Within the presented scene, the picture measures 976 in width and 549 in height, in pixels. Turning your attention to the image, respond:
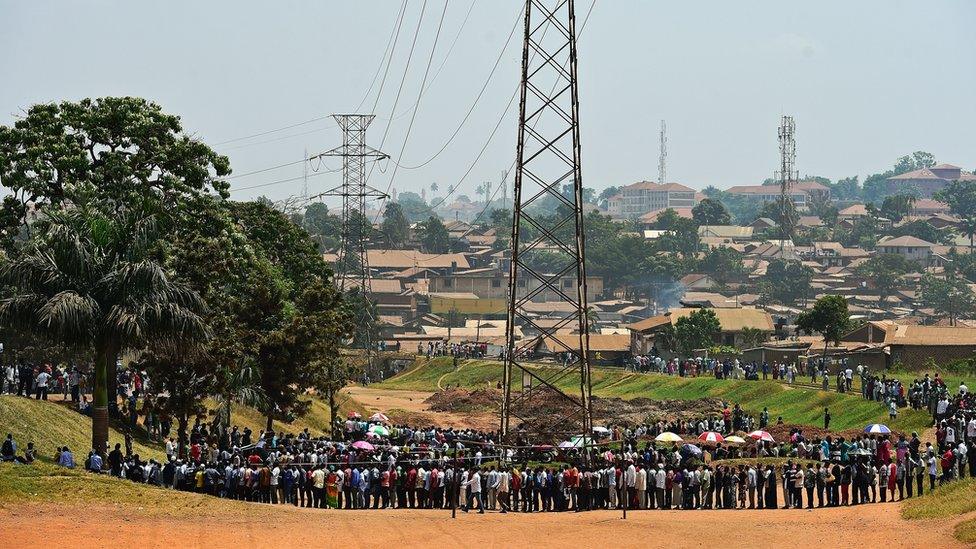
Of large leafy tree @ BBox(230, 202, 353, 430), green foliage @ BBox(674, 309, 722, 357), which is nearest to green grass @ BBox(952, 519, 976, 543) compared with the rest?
large leafy tree @ BBox(230, 202, 353, 430)

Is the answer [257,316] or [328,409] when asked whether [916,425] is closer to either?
[257,316]

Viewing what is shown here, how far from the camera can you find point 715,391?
78.1m

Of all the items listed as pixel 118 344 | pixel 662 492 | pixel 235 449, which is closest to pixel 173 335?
pixel 118 344

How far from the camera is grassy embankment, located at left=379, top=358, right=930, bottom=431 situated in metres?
61.2

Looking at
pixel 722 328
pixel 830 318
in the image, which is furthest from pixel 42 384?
pixel 722 328

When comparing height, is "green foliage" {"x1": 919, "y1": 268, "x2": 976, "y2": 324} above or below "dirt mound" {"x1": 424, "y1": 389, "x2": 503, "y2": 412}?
above

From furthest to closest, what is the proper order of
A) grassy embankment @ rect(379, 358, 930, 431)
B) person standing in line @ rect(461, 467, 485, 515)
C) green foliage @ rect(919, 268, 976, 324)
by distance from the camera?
1. green foliage @ rect(919, 268, 976, 324)
2. grassy embankment @ rect(379, 358, 930, 431)
3. person standing in line @ rect(461, 467, 485, 515)

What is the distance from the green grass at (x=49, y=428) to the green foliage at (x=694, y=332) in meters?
55.3

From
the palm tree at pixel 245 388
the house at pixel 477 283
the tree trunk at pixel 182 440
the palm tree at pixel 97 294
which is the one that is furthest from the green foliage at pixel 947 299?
the palm tree at pixel 97 294

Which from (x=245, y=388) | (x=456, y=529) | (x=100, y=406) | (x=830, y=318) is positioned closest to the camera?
(x=456, y=529)

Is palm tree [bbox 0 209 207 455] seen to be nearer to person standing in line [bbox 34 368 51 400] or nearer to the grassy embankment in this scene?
person standing in line [bbox 34 368 51 400]

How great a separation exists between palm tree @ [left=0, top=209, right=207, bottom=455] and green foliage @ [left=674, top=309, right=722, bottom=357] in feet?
206

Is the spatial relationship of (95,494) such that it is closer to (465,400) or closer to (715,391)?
(715,391)

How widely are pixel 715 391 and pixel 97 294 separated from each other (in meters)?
44.3
